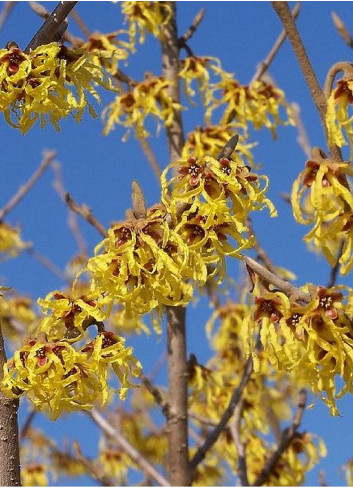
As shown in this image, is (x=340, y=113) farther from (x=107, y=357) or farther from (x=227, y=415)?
(x=227, y=415)

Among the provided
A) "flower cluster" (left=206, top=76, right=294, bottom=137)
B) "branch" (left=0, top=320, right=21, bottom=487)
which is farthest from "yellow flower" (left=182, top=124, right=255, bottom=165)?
"branch" (left=0, top=320, right=21, bottom=487)

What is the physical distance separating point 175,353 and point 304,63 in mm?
1895

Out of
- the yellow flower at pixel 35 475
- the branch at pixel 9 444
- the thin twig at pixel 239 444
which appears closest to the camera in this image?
the branch at pixel 9 444

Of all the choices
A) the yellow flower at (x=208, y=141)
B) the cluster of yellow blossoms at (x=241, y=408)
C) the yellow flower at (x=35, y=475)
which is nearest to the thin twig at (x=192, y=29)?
the yellow flower at (x=208, y=141)

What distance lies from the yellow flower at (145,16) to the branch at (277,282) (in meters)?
2.29

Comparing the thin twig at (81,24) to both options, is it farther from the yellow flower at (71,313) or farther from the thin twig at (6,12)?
the yellow flower at (71,313)

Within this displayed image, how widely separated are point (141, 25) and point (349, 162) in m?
2.43

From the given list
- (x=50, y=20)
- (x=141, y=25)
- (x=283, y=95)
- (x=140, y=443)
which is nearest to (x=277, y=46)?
(x=283, y=95)

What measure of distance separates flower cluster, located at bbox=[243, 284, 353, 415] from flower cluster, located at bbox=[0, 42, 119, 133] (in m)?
0.73

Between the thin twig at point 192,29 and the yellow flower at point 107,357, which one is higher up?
the thin twig at point 192,29

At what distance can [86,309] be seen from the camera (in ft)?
6.37

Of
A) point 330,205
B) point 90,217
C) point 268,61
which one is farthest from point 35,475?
point 330,205

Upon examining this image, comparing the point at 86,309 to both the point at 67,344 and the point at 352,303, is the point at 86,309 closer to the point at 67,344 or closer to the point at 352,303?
the point at 67,344

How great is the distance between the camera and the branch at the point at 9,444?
5.88ft
